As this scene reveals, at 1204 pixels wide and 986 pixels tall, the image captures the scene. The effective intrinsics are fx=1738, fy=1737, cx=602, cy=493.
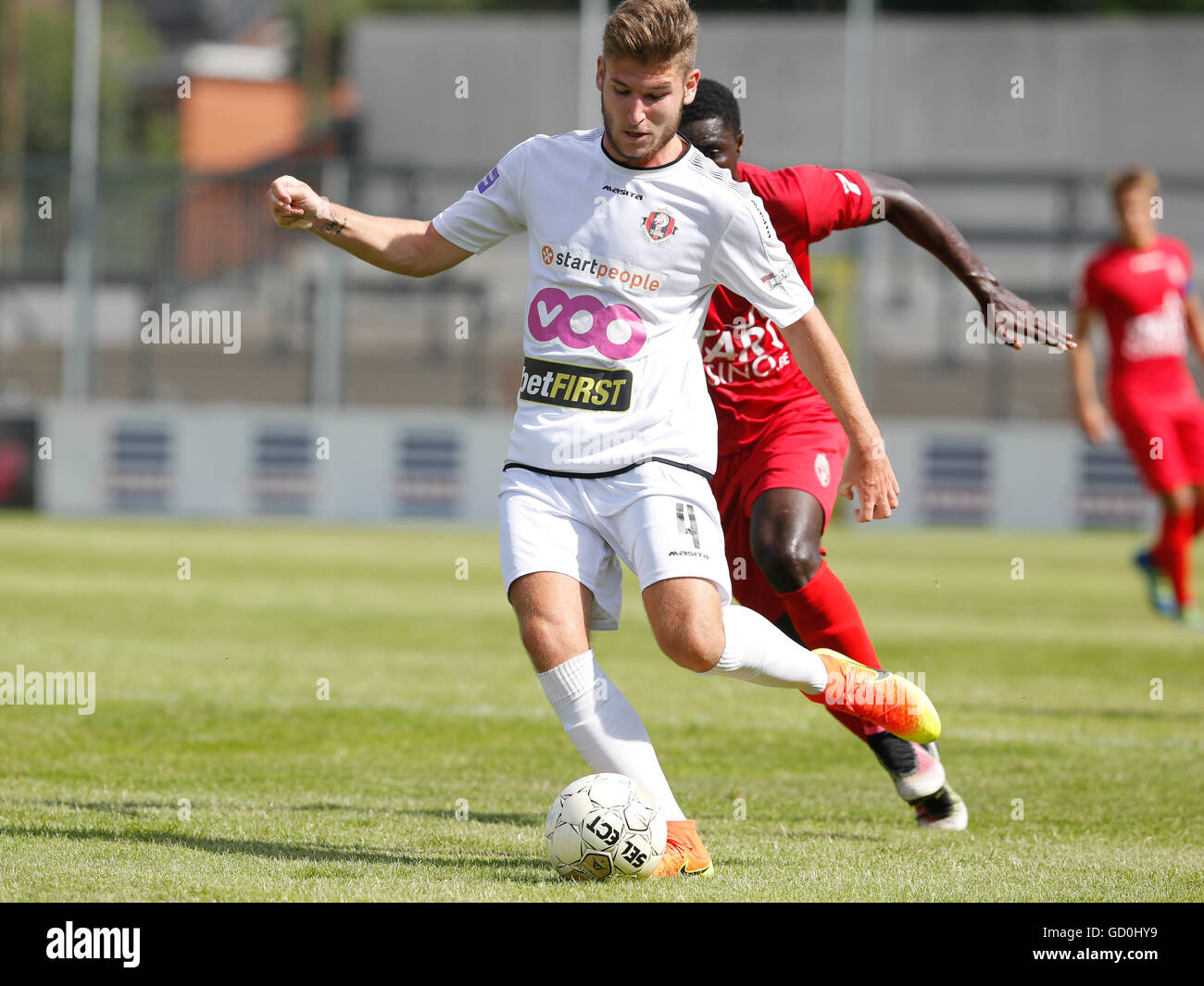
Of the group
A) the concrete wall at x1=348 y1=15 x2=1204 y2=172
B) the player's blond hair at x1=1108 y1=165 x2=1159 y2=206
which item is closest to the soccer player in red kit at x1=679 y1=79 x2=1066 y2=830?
the player's blond hair at x1=1108 y1=165 x2=1159 y2=206

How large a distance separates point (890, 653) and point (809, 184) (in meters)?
5.31

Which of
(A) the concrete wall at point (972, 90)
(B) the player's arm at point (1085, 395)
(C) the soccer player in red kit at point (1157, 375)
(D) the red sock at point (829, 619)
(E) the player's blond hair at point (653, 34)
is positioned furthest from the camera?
(A) the concrete wall at point (972, 90)

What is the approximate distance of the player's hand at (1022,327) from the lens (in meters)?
4.97

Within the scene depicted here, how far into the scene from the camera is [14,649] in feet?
30.9

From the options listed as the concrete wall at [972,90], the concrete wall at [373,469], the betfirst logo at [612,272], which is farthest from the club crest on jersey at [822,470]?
the concrete wall at [972,90]

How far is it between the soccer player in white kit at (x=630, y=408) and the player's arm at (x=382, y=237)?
4 centimetres

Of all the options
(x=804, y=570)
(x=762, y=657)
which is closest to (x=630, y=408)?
(x=762, y=657)

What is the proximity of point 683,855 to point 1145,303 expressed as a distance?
27.0 ft

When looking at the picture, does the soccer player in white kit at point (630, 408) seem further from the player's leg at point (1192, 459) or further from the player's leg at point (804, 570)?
the player's leg at point (1192, 459)

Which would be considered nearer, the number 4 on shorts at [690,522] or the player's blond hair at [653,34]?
the player's blond hair at [653,34]

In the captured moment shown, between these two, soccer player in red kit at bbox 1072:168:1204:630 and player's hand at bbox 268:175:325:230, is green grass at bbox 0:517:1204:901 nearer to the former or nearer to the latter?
soccer player in red kit at bbox 1072:168:1204:630

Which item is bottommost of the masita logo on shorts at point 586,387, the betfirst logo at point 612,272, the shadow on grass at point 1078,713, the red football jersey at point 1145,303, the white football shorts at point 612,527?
the shadow on grass at point 1078,713

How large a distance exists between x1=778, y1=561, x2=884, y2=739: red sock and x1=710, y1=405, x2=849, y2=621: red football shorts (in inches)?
7.1

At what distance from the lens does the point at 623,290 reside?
4621 millimetres
